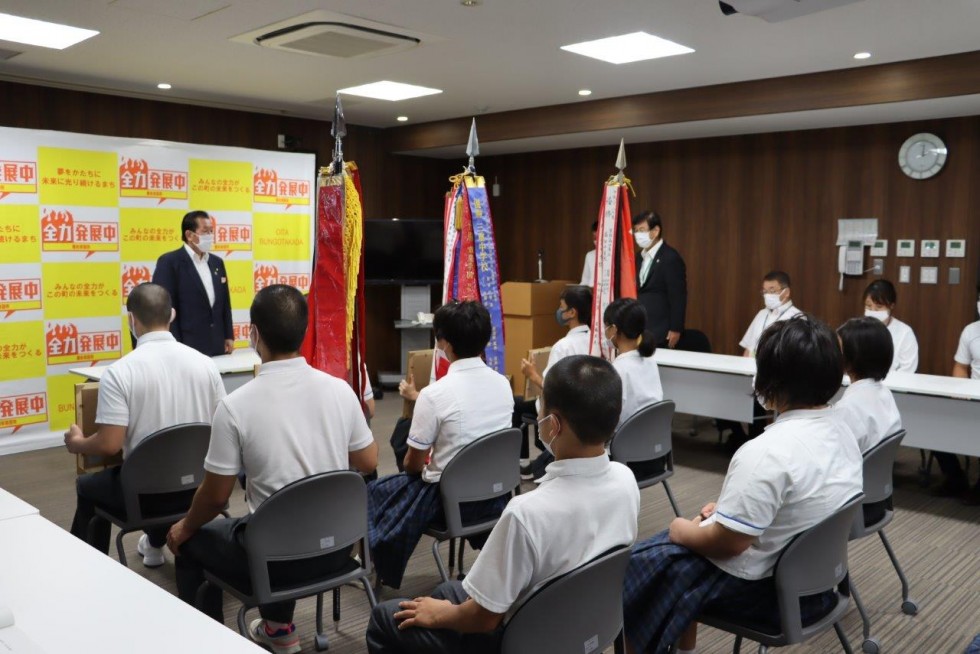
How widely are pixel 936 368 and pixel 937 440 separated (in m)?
2.27

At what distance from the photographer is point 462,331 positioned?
9.94 feet

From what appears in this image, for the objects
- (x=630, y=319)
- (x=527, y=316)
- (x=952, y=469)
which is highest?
(x=630, y=319)

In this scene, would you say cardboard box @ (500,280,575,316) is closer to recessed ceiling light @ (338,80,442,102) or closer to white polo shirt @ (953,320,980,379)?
recessed ceiling light @ (338,80,442,102)

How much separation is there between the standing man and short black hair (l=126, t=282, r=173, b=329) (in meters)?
3.49

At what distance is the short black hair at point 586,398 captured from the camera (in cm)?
171

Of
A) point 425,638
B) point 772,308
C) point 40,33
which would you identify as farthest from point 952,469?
point 40,33

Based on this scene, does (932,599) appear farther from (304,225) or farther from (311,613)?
(304,225)

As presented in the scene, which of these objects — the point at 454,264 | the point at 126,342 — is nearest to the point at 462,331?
the point at 454,264

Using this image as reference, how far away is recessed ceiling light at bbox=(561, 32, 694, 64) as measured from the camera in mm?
4555

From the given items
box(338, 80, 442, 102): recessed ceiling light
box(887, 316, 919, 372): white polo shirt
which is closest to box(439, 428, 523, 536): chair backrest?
box(887, 316, 919, 372): white polo shirt

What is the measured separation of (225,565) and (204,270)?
343 cm

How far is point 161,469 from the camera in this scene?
2.83 meters

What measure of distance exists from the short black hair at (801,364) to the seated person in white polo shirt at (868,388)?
1.10 m

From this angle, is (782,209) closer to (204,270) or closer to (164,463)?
(204,270)
